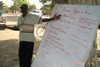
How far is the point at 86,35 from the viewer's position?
92.0 inches

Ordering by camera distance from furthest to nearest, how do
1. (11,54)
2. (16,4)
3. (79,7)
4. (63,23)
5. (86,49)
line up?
(16,4), (11,54), (63,23), (79,7), (86,49)

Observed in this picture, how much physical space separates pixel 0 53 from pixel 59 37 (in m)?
4.03

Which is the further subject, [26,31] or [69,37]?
[26,31]

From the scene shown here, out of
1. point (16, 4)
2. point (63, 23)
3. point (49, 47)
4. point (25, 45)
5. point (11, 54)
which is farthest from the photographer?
point (16, 4)

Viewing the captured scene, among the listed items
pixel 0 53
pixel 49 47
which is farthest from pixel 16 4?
pixel 49 47

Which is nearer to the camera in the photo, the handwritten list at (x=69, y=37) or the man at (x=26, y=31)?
the handwritten list at (x=69, y=37)

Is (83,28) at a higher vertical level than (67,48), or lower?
higher

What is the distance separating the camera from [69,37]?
2600mm

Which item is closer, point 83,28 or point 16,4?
point 83,28

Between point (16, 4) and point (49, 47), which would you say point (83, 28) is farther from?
point (16, 4)

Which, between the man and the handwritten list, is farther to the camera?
the man

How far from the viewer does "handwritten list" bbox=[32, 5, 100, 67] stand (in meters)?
2.32

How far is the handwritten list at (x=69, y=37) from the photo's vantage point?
2.32 meters

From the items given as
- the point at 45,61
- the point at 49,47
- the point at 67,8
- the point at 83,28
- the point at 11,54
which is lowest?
the point at 11,54
